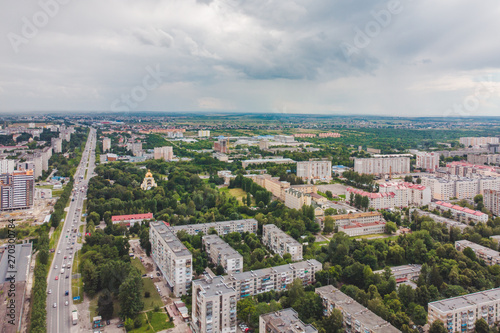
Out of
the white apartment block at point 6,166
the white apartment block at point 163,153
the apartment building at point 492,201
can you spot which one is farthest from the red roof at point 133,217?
the white apartment block at point 163,153

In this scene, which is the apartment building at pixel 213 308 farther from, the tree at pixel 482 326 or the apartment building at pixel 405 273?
the tree at pixel 482 326

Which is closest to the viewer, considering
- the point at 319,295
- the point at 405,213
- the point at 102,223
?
the point at 319,295

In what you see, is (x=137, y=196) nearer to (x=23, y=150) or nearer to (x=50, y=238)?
(x=50, y=238)

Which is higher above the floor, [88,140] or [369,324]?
[88,140]

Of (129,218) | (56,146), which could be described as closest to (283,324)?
(129,218)

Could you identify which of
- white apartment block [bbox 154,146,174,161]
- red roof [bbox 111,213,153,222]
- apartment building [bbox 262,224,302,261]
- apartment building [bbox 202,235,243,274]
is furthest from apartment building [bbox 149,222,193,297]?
white apartment block [bbox 154,146,174,161]

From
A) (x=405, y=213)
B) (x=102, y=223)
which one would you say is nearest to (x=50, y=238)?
(x=102, y=223)
